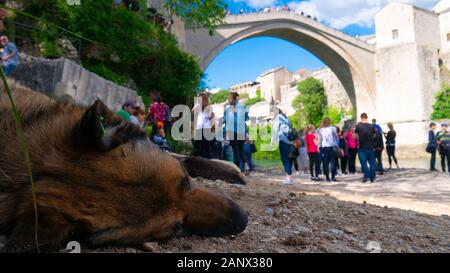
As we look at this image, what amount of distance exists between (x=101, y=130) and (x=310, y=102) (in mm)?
48242

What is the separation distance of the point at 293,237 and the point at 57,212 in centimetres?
143

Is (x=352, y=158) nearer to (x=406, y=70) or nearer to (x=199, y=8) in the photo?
(x=199, y=8)

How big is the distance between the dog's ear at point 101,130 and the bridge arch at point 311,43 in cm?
2247

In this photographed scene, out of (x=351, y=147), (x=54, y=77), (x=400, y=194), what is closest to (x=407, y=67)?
(x=351, y=147)

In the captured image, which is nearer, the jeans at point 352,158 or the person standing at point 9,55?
the person standing at point 9,55

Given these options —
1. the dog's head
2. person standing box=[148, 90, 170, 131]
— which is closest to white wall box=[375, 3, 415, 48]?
person standing box=[148, 90, 170, 131]

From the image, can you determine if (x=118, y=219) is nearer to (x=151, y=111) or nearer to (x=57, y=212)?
(x=57, y=212)

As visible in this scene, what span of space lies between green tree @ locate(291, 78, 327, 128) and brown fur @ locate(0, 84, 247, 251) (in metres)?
47.3

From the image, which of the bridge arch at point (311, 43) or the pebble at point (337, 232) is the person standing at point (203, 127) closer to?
the pebble at point (337, 232)

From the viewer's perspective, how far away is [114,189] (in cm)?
141

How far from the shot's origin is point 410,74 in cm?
3300

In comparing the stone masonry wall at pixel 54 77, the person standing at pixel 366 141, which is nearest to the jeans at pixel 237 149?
the person standing at pixel 366 141

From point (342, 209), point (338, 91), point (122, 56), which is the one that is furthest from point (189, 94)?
point (338, 91)

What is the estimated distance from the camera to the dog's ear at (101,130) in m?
1.27
